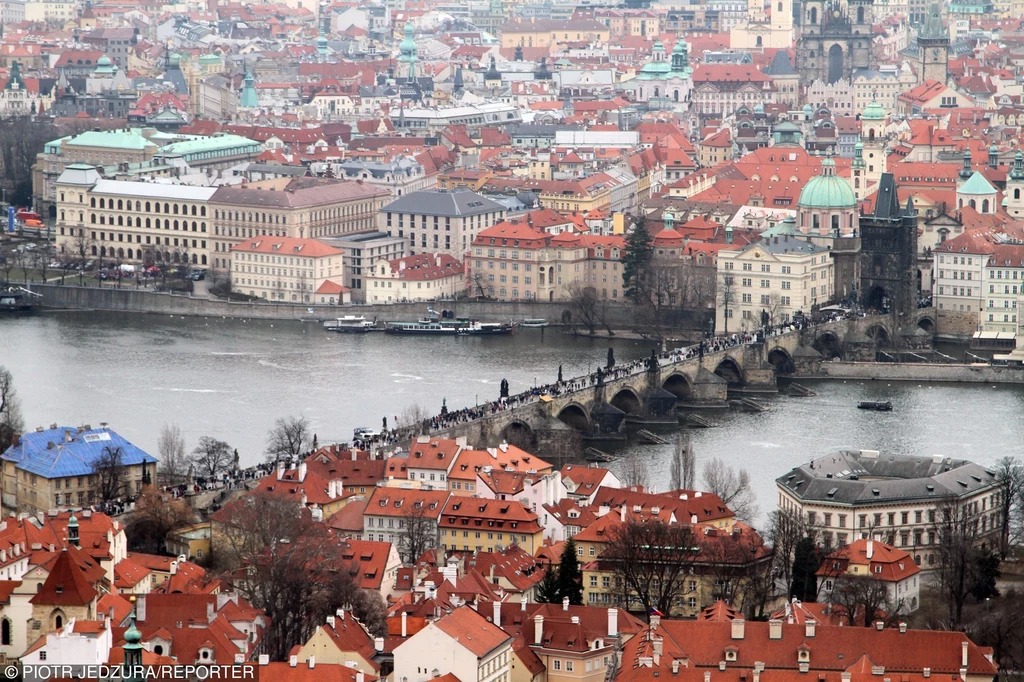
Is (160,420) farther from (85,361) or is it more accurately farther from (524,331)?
(524,331)

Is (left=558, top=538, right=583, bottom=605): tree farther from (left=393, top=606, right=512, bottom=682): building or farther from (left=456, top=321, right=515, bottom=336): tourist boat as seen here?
(left=456, top=321, right=515, bottom=336): tourist boat

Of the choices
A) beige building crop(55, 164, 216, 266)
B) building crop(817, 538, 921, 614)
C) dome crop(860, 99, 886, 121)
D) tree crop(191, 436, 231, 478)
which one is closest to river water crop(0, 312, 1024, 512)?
tree crop(191, 436, 231, 478)

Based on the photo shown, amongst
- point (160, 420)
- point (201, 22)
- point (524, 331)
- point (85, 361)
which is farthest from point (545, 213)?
point (201, 22)

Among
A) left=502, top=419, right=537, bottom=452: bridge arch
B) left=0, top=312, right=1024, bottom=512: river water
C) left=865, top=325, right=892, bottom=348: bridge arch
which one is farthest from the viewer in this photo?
left=865, top=325, right=892, bottom=348: bridge arch

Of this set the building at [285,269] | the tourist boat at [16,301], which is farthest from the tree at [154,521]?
the building at [285,269]

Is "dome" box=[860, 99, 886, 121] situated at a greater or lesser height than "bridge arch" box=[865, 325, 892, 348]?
greater

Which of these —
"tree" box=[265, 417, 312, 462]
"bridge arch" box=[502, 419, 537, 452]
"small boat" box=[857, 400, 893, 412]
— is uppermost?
"tree" box=[265, 417, 312, 462]

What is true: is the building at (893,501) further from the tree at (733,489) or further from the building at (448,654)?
the building at (448,654)
